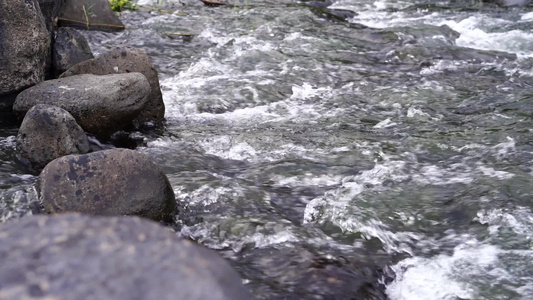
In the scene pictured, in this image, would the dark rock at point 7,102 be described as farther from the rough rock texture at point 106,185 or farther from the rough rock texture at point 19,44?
the rough rock texture at point 106,185

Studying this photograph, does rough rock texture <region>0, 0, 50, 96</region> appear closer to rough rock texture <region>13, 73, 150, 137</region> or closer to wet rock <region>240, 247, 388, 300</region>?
rough rock texture <region>13, 73, 150, 137</region>

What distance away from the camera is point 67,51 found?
6156mm

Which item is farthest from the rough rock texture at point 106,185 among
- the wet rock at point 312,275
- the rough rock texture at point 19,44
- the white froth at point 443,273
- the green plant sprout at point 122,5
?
the green plant sprout at point 122,5

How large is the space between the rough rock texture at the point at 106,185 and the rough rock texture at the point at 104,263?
2.11 meters

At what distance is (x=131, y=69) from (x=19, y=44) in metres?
1.00

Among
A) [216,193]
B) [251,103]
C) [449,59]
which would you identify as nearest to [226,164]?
[216,193]

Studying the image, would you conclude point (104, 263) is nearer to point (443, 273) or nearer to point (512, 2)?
point (443, 273)

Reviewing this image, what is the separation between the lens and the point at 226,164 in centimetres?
488

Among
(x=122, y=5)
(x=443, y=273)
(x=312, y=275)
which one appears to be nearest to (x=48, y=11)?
(x=122, y=5)

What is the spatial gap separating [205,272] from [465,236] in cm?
278

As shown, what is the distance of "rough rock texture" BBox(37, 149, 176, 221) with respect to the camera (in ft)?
11.7

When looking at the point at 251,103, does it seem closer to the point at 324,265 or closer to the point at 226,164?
the point at 226,164

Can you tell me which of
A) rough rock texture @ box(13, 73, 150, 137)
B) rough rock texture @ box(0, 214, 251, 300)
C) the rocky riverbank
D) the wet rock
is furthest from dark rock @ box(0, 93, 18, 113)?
rough rock texture @ box(0, 214, 251, 300)

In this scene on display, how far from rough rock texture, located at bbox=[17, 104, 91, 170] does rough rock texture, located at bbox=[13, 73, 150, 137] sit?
1.76ft
